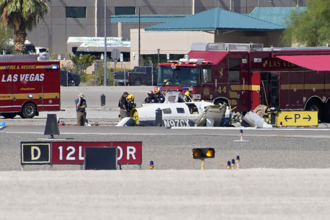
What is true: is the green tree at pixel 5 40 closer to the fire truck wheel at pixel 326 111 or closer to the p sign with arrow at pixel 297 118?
the fire truck wheel at pixel 326 111

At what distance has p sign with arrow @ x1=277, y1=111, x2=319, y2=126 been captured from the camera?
21234mm

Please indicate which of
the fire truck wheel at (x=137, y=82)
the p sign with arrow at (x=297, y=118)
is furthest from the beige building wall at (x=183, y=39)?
the p sign with arrow at (x=297, y=118)

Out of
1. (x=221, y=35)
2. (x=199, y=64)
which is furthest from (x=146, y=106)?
(x=221, y=35)

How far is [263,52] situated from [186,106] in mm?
6103

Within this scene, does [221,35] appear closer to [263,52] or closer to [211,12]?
[211,12]

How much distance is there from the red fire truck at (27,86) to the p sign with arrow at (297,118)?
418 inches

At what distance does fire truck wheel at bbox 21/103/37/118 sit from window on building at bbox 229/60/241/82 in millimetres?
9038

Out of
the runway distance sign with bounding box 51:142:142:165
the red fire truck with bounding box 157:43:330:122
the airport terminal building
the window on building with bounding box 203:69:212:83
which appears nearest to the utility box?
the runway distance sign with bounding box 51:142:142:165

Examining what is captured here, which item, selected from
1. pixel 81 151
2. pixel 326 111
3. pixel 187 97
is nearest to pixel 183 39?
pixel 326 111

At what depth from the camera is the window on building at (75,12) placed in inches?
2953

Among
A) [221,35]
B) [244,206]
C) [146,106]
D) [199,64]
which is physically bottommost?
[244,206]

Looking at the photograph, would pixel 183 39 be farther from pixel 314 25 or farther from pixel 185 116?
pixel 185 116

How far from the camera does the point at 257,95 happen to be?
82.3 feet

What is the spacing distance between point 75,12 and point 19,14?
Answer: 30974mm
